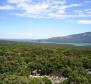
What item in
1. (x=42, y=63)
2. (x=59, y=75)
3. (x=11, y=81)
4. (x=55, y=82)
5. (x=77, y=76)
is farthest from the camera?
(x=42, y=63)

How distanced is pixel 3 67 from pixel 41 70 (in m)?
9.86

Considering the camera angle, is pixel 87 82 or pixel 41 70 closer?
pixel 87 82

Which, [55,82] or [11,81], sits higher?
[11,81]

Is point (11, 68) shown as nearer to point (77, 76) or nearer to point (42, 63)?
point (42, 63)

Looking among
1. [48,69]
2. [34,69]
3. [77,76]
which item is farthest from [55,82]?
[34,69]

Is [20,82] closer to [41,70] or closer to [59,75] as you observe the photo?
[59,75]

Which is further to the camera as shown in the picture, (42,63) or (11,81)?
(42,63)

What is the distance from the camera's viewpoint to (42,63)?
63812 mm

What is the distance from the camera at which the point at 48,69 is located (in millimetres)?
58469

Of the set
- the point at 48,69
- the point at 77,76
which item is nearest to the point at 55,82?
the point at 77,76

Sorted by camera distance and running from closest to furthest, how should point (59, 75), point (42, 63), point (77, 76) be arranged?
point (77, 76) < point (59, 75) < point (42, 63)

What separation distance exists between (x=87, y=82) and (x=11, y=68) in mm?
24441

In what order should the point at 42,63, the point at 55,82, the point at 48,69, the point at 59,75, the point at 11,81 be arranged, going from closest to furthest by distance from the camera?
the point at 11,81 → the point at 55,82 → the point at 59,75 → the point at 48,69 → the point at 42,63

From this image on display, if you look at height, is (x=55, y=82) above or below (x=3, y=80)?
below
